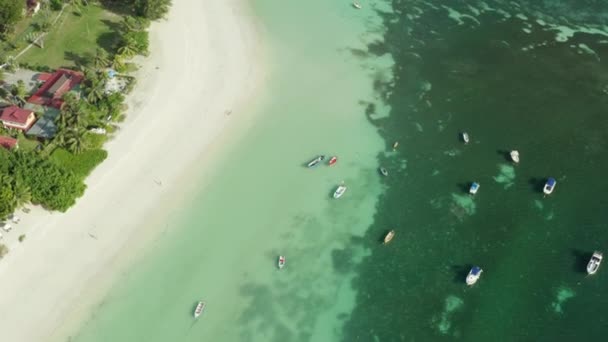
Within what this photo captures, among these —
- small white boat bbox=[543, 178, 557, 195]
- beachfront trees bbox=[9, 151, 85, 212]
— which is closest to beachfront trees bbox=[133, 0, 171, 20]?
beachfront trees bbox=[9, 151, 85, 212]

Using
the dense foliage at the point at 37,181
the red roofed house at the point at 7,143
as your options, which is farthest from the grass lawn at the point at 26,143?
the dense foliage at the point at 37,181

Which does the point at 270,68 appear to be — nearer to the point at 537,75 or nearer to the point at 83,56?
the point at 83,56

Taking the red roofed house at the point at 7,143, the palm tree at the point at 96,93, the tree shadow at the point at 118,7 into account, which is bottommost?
the red roofed house at the point at 7,143

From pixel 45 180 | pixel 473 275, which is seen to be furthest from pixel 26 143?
→ pixel 473 275

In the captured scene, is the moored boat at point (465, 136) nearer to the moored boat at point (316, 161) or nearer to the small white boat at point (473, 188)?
the small white boat at point (473, 188)

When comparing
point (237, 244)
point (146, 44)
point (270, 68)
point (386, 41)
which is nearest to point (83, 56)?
point (146, 44)
